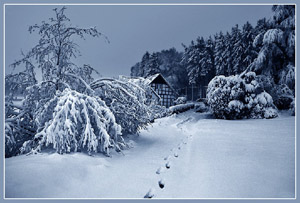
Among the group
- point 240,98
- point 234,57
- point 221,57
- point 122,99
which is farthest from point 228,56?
point 122,99

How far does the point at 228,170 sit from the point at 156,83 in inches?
561

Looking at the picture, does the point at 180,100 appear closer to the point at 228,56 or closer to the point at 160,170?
the point at 228,56

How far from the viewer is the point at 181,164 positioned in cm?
330

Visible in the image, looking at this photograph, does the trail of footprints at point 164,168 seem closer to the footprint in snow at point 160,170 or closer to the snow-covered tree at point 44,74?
the footprint in snow at point 160,170

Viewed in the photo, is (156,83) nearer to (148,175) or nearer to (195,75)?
(195,75)

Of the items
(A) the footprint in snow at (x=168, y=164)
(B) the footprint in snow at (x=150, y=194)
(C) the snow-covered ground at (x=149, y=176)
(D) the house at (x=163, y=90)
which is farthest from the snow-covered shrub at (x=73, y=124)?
(D) the house at (x=163, y=90)

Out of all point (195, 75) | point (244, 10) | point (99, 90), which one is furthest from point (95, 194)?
point (195, 75)

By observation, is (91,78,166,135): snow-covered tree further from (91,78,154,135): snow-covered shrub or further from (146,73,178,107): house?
(146,73,178,107): house

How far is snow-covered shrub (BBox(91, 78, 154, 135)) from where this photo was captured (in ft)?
14.4

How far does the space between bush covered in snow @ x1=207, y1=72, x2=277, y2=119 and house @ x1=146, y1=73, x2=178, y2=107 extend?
670cm

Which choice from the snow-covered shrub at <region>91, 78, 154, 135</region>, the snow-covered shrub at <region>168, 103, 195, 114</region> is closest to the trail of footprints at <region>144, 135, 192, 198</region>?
the snow-covered shrub at <region>91, 78, 154, 135</region>

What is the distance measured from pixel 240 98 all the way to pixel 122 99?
A: 8034 mm

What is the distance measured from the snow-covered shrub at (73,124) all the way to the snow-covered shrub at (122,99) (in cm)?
78

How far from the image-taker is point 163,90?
17.2 metres
